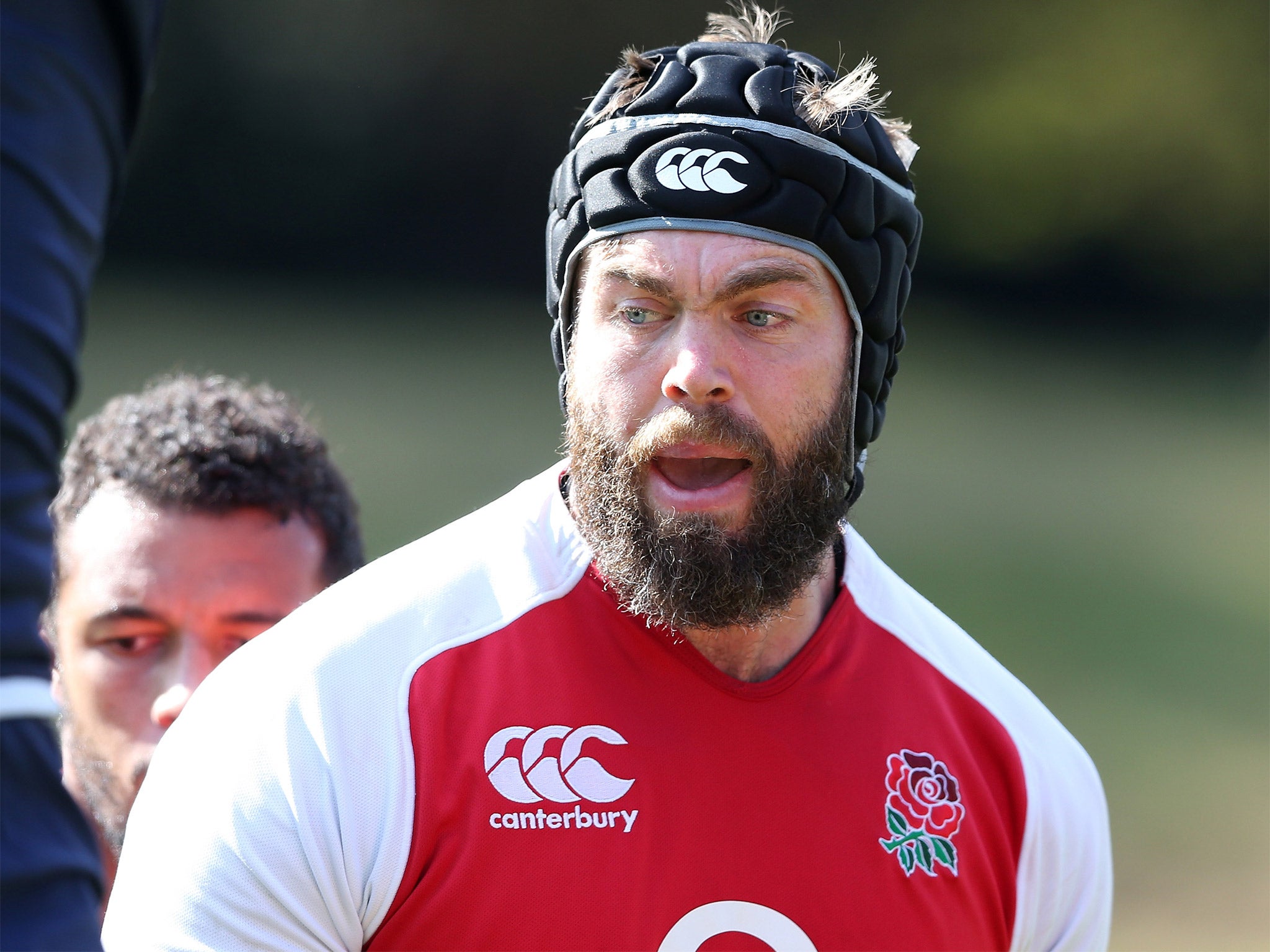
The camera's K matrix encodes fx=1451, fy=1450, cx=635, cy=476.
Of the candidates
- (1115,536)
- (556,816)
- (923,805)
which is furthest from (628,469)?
(1115,536)

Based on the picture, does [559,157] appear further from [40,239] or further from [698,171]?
[40,239]

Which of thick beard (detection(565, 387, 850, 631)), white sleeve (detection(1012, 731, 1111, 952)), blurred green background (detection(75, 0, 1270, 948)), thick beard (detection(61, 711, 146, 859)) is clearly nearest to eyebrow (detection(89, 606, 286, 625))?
thick beard (detection(61, 711, 146, 859))

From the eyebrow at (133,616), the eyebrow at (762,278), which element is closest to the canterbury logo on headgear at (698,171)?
the eyebrow at (762,278)

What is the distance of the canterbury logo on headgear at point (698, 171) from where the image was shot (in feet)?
7.96

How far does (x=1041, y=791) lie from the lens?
98.6 inches

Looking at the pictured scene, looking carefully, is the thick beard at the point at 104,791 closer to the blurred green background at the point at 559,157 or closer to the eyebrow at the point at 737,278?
the eyebrow at the point at 737,278

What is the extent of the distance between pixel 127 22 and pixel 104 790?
214 cm

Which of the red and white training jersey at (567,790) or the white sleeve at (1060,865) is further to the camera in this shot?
the white sleeve at (1060,865)

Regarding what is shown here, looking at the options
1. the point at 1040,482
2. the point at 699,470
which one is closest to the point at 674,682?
the point at 699,470

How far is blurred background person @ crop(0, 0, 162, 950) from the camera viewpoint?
995 millimetres

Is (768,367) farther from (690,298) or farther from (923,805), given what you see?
(923,805)

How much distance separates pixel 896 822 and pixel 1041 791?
0.33m

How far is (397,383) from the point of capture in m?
17.6

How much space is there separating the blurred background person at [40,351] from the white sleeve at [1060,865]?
1796 millimetres
